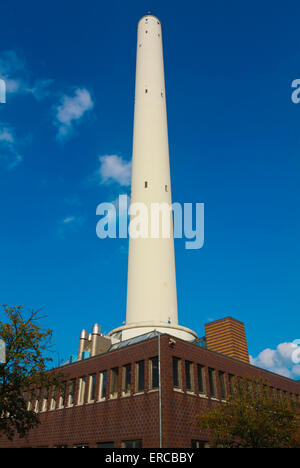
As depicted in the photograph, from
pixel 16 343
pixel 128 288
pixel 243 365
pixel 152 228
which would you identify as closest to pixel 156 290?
pixel 128 288

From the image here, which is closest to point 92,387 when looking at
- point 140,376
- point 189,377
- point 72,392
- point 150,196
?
point 72,392

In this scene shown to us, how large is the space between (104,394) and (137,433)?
553cm

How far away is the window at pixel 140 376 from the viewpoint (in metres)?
28.3

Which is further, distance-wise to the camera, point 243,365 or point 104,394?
point 243,365

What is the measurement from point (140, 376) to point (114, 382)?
319 centimetres

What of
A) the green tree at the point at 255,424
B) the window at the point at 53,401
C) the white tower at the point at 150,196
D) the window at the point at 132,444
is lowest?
the window at the point at 132,444

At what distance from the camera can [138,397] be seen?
27719mm

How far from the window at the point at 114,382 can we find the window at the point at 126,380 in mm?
1042

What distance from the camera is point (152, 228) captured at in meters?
44.9

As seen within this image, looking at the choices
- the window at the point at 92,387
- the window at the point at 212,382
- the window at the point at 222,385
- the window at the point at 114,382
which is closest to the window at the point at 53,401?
the window at the point at 92,387

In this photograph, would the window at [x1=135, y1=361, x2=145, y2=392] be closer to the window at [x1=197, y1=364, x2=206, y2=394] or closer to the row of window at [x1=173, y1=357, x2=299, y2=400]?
the row of window at [x1=173, y1=357, x2=299, y2=400]

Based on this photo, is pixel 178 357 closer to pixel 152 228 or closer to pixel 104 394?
pixel 104 394

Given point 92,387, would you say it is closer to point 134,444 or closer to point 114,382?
point 114,382

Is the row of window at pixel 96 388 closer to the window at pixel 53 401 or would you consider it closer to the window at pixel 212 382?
the window at pixel 53 401
